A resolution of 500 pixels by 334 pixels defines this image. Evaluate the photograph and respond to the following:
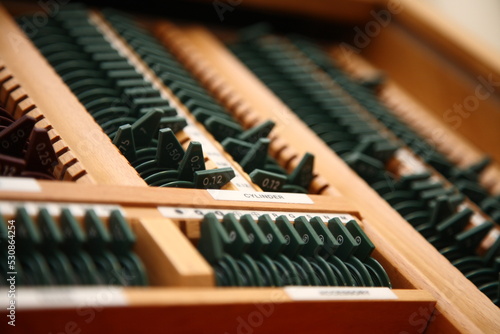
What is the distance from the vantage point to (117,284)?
0.89 metres

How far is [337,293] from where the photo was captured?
1.00m

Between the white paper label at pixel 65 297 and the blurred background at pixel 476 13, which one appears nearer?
the white paper label at pixel 65 297

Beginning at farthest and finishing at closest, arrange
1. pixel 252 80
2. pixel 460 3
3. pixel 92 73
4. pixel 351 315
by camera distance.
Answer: pixel 460 3
pixel 252 80
pixel 92 73
pixel 351 315

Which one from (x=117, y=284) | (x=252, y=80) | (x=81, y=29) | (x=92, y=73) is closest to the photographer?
(x=117, y=284)

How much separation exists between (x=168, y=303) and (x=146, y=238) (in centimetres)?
15

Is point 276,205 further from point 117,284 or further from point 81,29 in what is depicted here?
point 81,29

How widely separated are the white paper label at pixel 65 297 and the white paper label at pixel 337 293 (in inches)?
11.0

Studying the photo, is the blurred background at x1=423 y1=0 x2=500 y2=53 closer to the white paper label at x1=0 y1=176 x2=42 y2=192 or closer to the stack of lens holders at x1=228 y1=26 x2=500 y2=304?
the stack of lens holders at x1=228 y1=26 x2=500 y2=304

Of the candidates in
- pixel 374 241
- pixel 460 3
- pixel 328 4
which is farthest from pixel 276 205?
pixel 460 3

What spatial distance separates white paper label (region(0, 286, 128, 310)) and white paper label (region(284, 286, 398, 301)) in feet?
0.92

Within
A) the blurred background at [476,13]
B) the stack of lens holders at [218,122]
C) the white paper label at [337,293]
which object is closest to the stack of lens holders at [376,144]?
the stack of lens holders at [218,122]

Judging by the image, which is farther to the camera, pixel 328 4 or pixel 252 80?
pixel 328 4

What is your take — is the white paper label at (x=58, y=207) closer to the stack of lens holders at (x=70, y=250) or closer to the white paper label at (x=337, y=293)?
the stack of lens holders at (x=70, y=250)

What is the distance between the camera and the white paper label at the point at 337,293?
95cm
